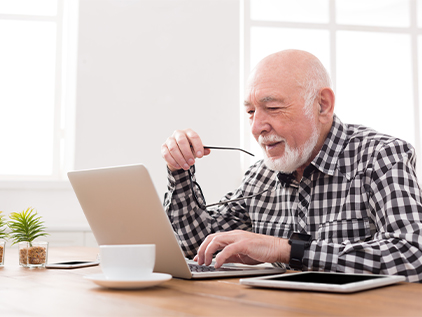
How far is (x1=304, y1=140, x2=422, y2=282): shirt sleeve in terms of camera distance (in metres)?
1.08

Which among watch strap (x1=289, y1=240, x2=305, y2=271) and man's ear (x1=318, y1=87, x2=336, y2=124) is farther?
man's ear (x1=318, y1=87, x2=336, y2=124)

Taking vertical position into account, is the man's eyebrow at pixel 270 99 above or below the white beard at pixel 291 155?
above

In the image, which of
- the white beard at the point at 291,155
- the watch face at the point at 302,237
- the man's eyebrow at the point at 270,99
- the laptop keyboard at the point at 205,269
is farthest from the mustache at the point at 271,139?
the laptop keyboard at the point at 205,269

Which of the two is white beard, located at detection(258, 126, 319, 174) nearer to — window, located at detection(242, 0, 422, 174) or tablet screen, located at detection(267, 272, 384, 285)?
tablet screen, located at detection(267, 272, 384, 285)

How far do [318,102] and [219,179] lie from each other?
1.78 metres

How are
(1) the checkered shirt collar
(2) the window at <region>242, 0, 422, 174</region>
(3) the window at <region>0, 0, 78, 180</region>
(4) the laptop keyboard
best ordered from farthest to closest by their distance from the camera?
(2) the window at <region>242, 0, 422, 174</region>
(3) the window at <region>0, 0, 78, 180</region>
(1) the checkered shirt collar
(4) the laptop keyboard

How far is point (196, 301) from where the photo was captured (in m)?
0.69

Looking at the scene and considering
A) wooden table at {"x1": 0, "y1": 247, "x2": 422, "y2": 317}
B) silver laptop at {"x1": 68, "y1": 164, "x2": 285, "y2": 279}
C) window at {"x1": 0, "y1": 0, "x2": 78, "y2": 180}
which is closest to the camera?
wooden table at {"x1": 0, "y1": 247, "x2": 422, "y2": 317}

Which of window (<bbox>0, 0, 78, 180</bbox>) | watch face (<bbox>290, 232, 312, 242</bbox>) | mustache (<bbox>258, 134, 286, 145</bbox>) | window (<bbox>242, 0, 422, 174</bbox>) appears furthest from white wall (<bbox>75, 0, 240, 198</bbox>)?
watch face (<bbox>290, 232, 312, 242</bbox>)

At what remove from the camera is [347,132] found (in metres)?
1.60

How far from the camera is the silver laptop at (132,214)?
902 mm

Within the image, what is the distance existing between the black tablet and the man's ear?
84 centimetres

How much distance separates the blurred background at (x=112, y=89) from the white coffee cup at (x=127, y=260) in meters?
2.42

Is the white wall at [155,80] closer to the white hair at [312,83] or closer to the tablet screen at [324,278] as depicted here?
the white hair at [312,83]
